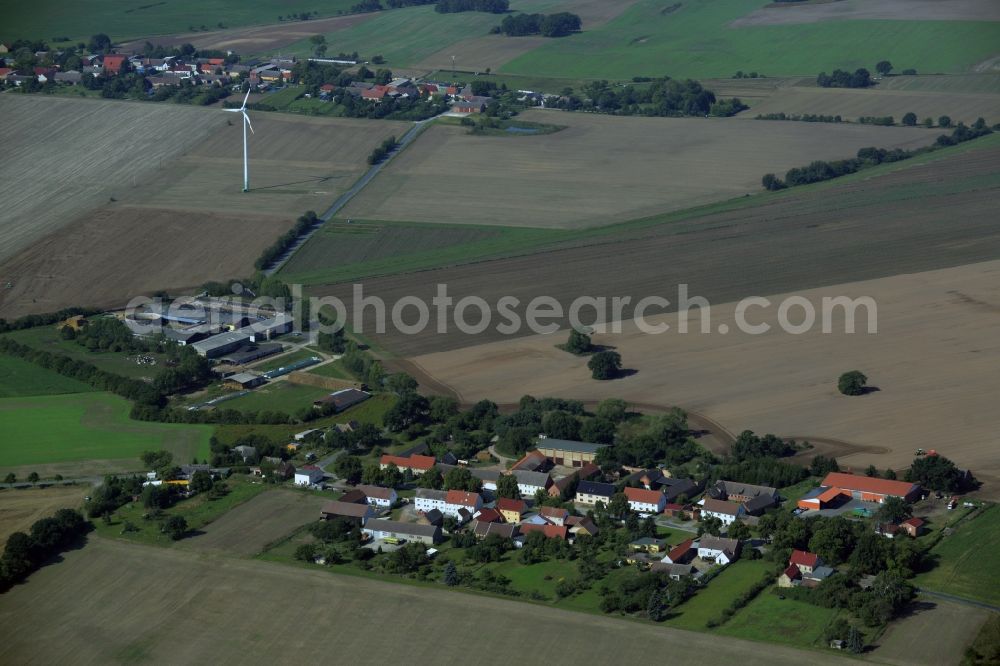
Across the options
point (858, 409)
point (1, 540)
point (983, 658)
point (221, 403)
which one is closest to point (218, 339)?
point (221, 403)

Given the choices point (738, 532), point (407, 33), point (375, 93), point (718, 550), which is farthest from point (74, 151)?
point (718, 550)

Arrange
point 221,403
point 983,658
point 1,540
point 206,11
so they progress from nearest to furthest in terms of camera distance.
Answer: point 983,658 < point 1,540 < point 221,403 < point 206,11

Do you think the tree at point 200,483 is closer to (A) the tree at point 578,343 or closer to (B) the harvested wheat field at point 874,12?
(A) the tree at point 578,343

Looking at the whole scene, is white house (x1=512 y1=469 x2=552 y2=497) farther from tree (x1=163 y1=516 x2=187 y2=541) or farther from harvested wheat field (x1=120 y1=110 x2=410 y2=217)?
harvested wheat field (x1=120 y1=110 x2=410 y2=217)

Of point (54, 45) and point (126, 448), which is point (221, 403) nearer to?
point (126, 448)

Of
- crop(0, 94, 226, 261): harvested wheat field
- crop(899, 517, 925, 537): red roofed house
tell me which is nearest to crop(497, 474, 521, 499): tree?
crop(899, 517, 925, 537): red roofed house

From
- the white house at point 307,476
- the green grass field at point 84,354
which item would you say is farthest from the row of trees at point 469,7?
the white house at point 307,476
